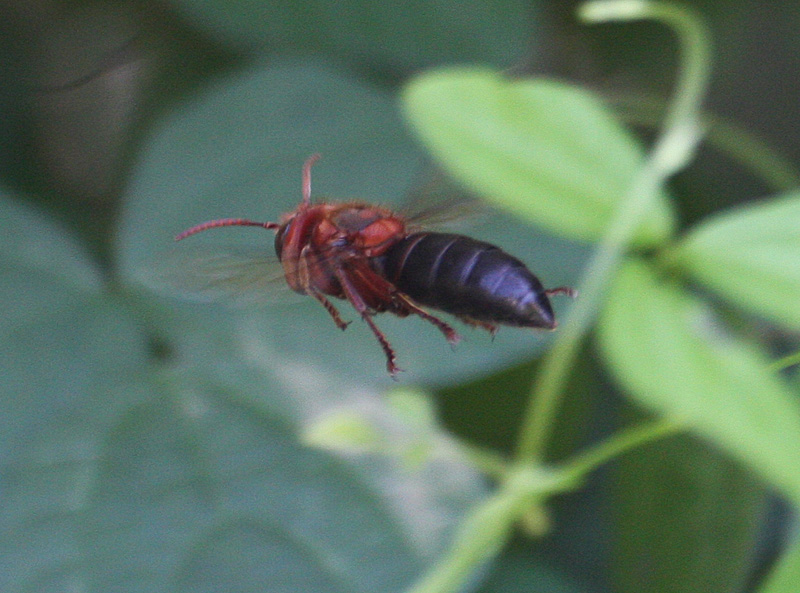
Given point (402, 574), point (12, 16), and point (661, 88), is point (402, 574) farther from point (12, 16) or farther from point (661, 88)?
point (661, 88)

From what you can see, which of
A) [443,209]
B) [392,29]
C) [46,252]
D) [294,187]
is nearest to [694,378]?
[443,209]

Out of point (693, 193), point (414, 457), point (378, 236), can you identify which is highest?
point (378, 236)

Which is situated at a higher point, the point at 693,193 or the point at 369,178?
the point at 369,178

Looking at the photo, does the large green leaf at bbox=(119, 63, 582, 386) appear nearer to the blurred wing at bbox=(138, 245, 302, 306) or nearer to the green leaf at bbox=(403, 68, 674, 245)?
the green leaf at bbox=(403, 68, 674, 245)

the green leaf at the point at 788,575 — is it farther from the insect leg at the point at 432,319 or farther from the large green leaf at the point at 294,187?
the large green leaf at the point at 294,187

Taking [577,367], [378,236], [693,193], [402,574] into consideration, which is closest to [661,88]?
[693,193]

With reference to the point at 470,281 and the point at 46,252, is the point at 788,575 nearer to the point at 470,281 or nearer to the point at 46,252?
the point at 470,281

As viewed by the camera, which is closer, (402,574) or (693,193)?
(402,574)

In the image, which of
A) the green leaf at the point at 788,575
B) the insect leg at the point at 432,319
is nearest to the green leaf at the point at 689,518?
the green leaf at the point at 788,575
